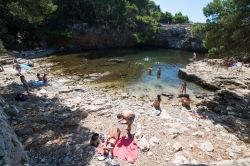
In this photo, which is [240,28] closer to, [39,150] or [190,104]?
[190,104]

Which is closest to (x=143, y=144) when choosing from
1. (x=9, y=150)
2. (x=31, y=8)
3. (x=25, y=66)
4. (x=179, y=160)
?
(x=179, y=160)

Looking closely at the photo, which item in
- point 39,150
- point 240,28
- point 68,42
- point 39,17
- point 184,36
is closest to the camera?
point 39,150

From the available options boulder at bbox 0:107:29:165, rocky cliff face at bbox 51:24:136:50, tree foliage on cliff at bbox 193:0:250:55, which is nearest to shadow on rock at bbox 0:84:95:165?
boulder at bbox 0:107:29:165

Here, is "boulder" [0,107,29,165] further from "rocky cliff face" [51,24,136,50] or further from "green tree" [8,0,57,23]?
"rocky cliff face" [51,24,136,50]

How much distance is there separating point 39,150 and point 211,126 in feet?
32.5

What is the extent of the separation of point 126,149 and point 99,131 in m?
2.32

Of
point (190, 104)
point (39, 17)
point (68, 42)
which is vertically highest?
point (39, 17)

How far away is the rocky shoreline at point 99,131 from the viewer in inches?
440

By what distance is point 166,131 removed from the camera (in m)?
13.6

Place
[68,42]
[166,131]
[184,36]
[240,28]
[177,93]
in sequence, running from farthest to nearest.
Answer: [184,36] < [68,42] < [177,93] < [240,28] < [166,131]

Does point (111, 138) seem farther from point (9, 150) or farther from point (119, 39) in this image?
point (119, 39)

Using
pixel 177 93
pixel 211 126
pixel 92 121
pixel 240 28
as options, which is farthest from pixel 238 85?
pixel 92 121

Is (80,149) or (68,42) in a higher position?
(68,42)

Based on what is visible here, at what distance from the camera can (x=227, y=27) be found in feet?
60.8
